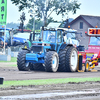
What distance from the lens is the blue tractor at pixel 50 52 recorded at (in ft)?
58.5

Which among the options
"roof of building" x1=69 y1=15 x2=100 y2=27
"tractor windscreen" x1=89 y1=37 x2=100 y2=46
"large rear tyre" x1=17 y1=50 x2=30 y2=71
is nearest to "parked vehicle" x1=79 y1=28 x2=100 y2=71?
"tractor windscreen" x1=89 y1=37 x2=100 y2=46

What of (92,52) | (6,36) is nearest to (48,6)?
(6,36)

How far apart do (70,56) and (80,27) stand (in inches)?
1946

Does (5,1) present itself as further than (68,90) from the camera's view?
Yes

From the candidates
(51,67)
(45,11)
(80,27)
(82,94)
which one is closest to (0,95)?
(82,94)

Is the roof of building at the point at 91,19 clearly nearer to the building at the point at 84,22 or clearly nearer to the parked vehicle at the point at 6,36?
the building at the point at 84,22

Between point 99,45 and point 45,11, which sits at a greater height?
point 45,11

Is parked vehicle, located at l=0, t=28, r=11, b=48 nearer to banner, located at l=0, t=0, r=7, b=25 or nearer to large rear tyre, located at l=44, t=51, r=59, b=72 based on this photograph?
banner, located at l=0, t=0, r=7, b=25

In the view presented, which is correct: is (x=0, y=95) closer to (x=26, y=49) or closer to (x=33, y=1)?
(x=26, y=49)

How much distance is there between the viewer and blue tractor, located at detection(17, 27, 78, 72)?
17844 millimetres

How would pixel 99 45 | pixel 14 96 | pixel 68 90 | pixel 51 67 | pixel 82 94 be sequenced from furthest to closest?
pixel 99 45 → pixel 51 67 → pixel 68 90 → pixel 82 94 → pixel 14 96

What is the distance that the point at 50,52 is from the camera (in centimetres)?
1764

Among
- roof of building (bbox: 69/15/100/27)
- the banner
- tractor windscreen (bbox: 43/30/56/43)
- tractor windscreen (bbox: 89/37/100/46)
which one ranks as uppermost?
roof of building (bbox: 69/15/100/27)

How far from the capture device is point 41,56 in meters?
18.0
